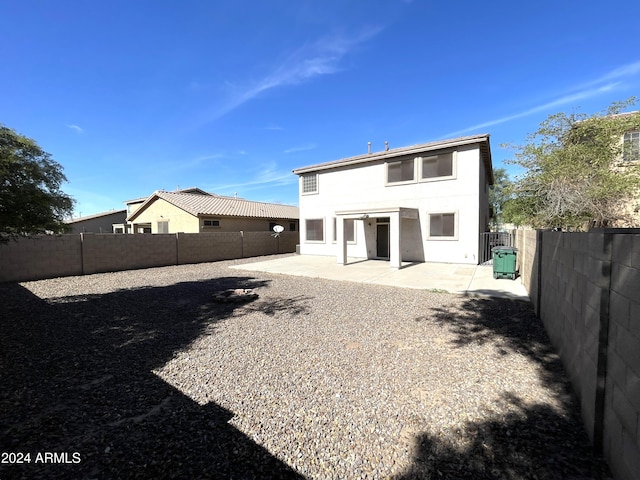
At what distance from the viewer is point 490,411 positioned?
114 inches

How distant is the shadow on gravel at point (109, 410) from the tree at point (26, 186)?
2.11 metres

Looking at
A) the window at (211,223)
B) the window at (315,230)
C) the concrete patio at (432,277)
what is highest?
the window at (211,223)

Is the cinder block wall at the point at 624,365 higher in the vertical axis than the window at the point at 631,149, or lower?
lower

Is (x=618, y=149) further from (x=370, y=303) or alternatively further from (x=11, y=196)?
(x=11, y=196)

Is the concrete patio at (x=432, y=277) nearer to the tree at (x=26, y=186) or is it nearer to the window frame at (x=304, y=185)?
the window frame at (x=304, y=185)

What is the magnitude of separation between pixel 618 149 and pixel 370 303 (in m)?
13.7

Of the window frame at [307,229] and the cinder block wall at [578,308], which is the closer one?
the cinder block wall at [578,308]

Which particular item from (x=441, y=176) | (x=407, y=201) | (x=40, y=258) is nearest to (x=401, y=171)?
(x=407, y=201)

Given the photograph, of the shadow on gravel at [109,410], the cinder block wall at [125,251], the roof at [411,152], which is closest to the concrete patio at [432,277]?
the cinder block wall at [125,251]

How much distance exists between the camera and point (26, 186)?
20.2 feet

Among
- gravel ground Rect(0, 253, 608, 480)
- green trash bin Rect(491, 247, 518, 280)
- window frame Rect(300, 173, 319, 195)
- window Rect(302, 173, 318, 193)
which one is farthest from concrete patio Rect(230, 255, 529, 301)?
window Rect(302, 173, 318, 193)

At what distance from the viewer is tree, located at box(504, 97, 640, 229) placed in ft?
38.3

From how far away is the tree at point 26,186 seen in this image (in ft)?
19.0

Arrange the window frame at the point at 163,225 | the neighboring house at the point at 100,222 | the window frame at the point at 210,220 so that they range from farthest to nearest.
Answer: the neighboring house at the point at 100,222
the window frame at the point at 163,225
the window frame at the point at 210,220
